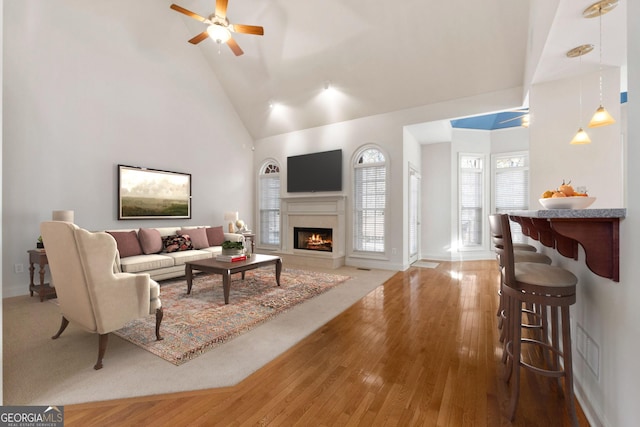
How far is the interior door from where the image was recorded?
6.45m

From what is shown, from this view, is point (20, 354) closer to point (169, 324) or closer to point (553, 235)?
point (169, 324)

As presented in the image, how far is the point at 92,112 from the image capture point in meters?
4.81

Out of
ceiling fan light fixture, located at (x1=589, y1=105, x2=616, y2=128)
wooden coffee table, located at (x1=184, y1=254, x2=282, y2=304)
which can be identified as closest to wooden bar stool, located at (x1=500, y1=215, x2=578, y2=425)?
ceiling fan light fixture, located at (x1=589, y1=105, x2=616, y2=128)

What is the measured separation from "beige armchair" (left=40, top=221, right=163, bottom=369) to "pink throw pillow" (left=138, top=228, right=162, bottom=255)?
2.38m

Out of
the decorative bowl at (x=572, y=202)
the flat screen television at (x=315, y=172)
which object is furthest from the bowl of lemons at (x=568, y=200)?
the flat screen television at (x=315, y=172)

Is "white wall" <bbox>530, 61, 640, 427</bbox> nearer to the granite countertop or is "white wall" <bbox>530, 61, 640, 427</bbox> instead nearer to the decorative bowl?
the granite countertop

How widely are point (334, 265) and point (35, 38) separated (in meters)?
6.14

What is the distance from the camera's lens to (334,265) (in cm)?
611

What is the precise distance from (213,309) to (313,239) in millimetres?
3585

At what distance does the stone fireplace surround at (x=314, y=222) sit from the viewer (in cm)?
634

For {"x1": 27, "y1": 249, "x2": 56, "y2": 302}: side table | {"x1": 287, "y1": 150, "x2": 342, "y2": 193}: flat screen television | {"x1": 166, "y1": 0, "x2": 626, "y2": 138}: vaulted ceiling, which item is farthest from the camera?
{"x1": 287, "y1": 150, "x2": 342, "y2": 193}: flat screen television

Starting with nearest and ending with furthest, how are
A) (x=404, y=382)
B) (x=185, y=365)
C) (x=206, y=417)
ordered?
1. (x=206, y=417)
2. (x=404, y=382)
3. (x=185, y=365)

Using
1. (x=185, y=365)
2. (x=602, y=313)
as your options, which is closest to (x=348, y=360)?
(x=185, y=365)

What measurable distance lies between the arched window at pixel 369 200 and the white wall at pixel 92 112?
11.2ft
